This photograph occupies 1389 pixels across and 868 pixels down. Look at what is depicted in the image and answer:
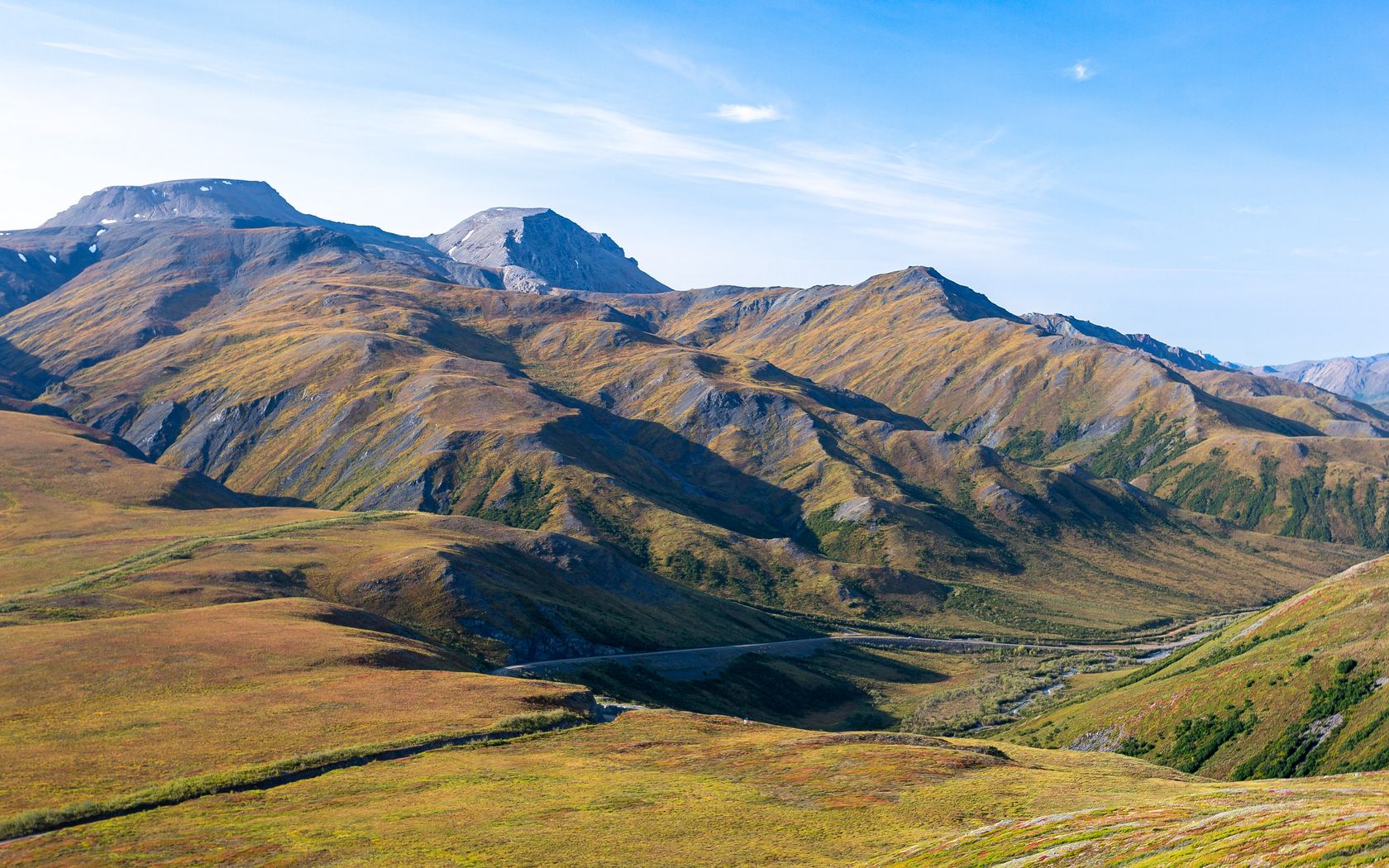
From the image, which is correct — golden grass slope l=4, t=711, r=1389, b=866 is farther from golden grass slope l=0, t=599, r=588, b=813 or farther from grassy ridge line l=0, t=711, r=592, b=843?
golden grass slope l=0, t=599, r=588, b=813

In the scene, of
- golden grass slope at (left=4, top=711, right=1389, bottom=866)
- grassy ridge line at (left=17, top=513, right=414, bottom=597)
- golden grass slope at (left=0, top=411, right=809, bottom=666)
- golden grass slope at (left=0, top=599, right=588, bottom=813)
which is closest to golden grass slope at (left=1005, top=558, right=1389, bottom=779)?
golden grass slope at (left=4, top=711, right=1389, bottom=866)

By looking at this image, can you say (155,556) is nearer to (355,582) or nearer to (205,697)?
(355,582)

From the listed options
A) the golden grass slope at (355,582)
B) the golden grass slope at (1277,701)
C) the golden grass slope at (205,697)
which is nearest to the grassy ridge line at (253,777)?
the golden grass slope at (205,697)

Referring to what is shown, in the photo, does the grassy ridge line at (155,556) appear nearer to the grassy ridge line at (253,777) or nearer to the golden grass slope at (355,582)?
the golden grass slope at (355,582)

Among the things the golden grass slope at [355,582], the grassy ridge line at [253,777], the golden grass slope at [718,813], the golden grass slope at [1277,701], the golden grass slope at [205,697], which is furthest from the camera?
the golden grass slope at [355,582]

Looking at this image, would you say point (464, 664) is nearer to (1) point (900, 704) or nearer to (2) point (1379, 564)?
(1) point (900, 704)
